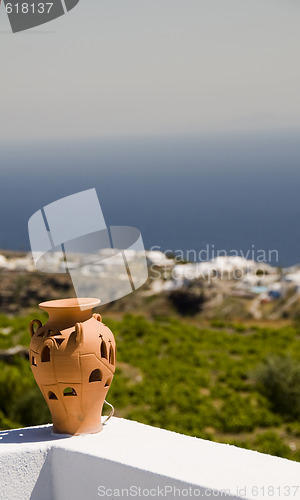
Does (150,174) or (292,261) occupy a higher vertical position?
(150,174)

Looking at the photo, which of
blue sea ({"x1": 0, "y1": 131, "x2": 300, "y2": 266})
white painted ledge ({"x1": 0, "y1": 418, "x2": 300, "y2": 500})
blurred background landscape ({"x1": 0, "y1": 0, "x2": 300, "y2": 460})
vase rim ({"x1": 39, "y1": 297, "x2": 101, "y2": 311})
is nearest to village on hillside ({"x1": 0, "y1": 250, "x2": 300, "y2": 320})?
blurred background landscape ({"x1": 0, "y1": 0, "x2": 300, "y2": 460})

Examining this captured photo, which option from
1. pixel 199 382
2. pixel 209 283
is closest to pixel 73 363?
pixel 199 382

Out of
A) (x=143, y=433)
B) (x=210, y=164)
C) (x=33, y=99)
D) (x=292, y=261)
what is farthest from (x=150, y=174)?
(x=143, y=433)

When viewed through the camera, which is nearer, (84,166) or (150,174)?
(84,166)

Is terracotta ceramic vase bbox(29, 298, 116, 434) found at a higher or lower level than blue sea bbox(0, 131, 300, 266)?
higher

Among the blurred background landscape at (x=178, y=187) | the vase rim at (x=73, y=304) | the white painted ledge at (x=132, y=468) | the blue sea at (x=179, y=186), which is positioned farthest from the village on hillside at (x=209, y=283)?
the white painted ledge at (x=132, y=468)

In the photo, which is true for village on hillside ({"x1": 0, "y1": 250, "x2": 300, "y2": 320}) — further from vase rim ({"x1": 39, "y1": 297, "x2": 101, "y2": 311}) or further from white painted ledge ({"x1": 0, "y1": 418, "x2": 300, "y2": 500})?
white painted ledge ({"x1": 0, "y1": 418, "x2": 300, "y2": 500})

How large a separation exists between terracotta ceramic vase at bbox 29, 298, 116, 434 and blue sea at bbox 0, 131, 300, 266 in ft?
19.4

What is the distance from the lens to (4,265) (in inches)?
320

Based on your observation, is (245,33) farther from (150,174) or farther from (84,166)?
(84,166)

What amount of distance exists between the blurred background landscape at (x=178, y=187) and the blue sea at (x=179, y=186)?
34 mm

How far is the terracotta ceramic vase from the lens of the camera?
1.40m

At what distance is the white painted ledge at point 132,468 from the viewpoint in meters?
1.12

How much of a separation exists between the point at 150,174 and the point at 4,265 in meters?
3.58
